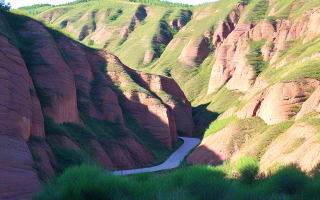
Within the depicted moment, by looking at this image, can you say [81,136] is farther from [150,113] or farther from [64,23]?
[64,23]

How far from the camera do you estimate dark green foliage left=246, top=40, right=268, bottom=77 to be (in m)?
74.6

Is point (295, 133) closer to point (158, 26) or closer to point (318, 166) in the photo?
point (318, 166)

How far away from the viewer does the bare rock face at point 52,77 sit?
3841cm

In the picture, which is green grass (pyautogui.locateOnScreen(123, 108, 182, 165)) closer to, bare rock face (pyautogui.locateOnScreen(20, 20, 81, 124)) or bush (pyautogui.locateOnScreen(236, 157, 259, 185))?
bare rock face (pyautogui.locateOnScreen(20, 20, 81, 124))

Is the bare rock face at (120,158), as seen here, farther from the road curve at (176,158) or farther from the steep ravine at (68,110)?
the road curve at (176,158)

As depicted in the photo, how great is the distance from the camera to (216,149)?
40.9m

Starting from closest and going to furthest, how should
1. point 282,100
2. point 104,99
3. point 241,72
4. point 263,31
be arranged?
point 282,100 < point 104,99 < point 241,72 < point 263,31

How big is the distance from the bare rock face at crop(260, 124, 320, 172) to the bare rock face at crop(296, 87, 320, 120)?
1.98m

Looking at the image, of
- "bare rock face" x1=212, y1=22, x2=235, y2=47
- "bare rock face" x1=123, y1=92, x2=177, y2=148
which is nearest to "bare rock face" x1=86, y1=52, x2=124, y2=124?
"bare rock face" x1=123, y1=92, x2=177, y2=148

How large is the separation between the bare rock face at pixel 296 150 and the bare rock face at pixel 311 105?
1.98 metres

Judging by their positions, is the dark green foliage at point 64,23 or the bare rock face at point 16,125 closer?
the bare rock face at point 16,125

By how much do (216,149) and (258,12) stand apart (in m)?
76.4

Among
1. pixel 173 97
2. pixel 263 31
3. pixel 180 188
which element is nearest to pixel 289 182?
pixel 180 188

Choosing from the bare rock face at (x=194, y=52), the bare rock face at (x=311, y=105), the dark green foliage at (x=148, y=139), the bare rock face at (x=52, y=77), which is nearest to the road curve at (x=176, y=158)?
the dark green foliage at (x=148, y=139)
